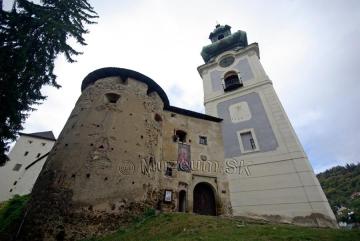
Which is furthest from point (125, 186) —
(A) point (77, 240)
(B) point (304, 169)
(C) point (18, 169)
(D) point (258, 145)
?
(C) point (18, 169)

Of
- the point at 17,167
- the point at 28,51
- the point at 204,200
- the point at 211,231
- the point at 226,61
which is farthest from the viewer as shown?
the point at 17,167

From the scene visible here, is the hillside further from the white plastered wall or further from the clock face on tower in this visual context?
the clock face on tower

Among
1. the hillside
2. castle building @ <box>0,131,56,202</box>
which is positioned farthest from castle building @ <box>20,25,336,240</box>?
the hillside

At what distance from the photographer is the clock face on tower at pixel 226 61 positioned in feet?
61.4

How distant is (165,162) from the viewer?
12.4 m

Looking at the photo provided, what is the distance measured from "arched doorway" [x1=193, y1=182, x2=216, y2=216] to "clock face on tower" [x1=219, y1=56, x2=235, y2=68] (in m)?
10.8

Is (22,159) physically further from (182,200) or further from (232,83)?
(232,83)

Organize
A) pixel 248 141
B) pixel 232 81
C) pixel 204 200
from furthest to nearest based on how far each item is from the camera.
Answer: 1. pixel 232 81
2. pixel 248 141
3. pixel 204 200

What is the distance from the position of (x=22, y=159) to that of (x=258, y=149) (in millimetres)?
31167

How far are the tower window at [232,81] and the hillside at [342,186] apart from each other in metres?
32.3

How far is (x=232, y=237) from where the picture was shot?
599 centimetres

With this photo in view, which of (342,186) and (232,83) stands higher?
(232,83)

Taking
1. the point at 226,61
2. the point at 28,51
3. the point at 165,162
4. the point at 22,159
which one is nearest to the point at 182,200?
the point at 165,162

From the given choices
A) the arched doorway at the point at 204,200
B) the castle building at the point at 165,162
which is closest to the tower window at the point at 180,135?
the castle building at the point at 165,162
